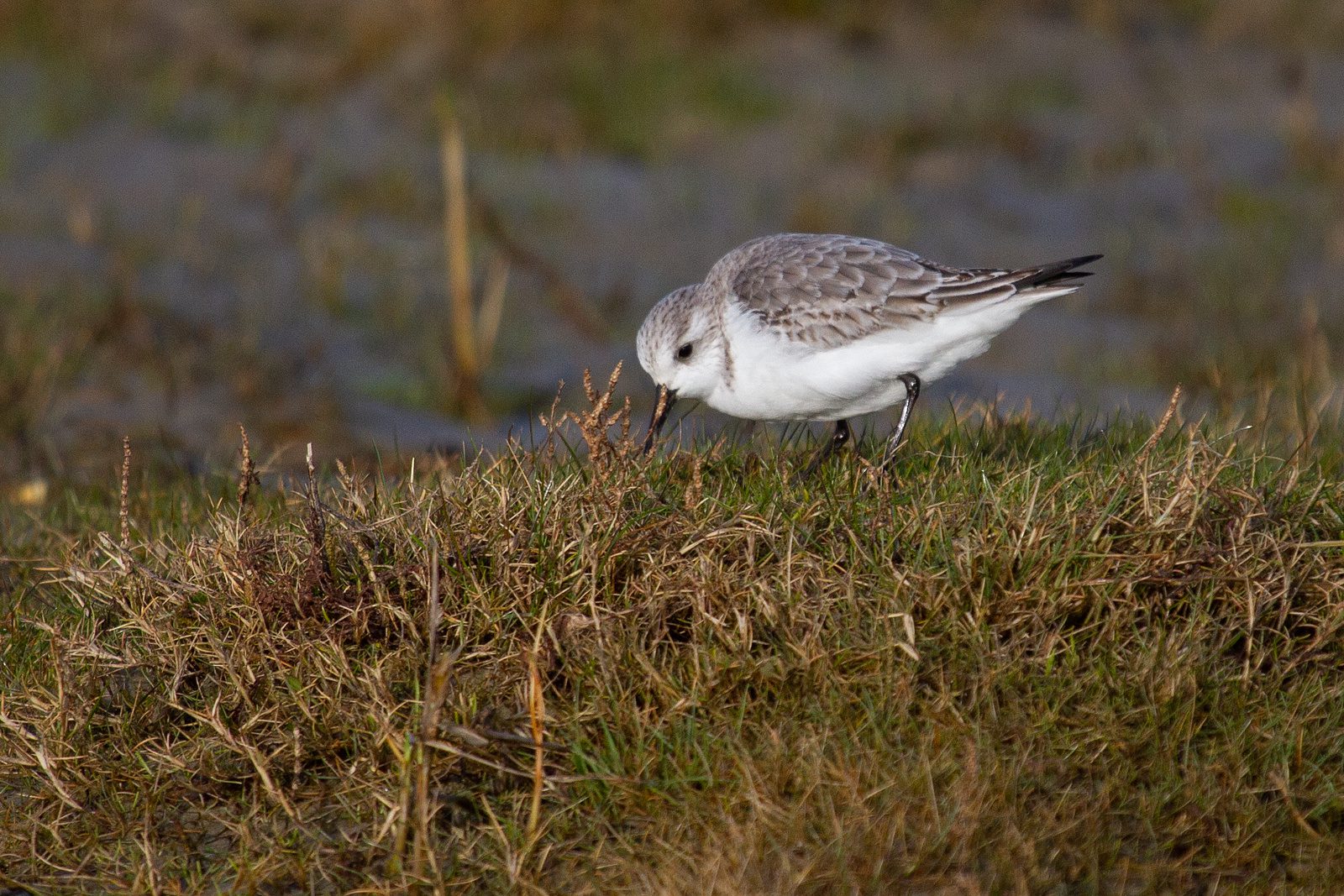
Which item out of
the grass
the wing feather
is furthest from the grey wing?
the grass

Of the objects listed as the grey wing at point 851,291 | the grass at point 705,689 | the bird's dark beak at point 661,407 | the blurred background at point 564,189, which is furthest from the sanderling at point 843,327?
the blurred background at point 564,189

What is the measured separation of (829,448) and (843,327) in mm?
388

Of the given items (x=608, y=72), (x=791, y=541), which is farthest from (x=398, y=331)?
(x=791, y=541)

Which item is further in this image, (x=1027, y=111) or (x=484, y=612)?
(x=1027, y=111)

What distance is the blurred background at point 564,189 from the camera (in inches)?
330

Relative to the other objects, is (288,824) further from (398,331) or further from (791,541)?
(398,331)

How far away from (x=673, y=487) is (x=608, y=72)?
8309 mm

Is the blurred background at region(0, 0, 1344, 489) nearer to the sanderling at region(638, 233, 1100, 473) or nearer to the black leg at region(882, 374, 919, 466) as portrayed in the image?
the sanderling at region(638, 233, 1100, 473)

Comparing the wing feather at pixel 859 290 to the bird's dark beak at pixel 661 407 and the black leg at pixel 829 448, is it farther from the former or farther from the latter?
the bird's dark beak at pixel 661 407

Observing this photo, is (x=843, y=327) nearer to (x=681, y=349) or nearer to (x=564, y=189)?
(x=681, y=349)

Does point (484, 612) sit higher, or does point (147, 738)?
point (484, 612)

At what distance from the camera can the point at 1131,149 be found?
1191 centimetres

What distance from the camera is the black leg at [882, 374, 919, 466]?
182 inches

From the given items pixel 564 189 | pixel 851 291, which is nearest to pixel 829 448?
pixel 851 291
